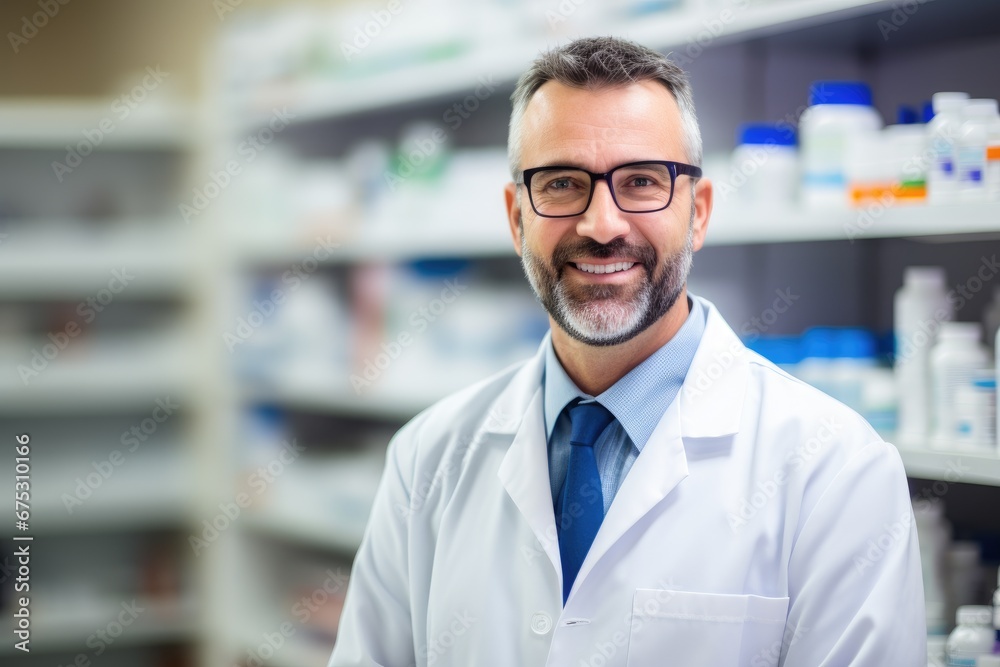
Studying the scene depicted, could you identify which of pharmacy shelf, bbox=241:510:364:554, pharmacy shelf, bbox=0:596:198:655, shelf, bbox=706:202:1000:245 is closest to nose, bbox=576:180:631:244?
shelf, bbox=706:202:1000:245

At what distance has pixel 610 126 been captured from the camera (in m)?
1.12

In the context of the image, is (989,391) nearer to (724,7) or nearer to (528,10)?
(724,7)

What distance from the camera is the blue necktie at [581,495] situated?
1.14m

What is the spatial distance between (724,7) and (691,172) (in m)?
0.44

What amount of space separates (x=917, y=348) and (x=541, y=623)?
0.67m

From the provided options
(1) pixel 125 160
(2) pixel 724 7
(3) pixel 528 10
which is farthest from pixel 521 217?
(1) pixel 125 160

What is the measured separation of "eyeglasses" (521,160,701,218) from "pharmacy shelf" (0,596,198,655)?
261cm

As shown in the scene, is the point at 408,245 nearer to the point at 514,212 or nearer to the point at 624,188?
the point at 514,212

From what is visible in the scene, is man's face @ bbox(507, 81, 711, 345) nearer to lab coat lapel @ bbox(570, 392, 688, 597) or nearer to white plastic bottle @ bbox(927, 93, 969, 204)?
lab coat lapel @ bbox(570, 392, 688, 597)

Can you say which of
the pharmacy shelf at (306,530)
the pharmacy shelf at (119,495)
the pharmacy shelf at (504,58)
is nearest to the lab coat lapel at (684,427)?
the pharmacy shelf at (504,58)

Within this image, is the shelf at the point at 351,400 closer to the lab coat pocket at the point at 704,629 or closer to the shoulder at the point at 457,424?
the shoulder at the point at 457,424

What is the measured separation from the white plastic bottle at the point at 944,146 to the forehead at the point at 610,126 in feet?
1.22

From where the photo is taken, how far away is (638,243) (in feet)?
3.73

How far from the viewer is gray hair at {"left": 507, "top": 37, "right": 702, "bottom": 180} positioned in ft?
3.71
